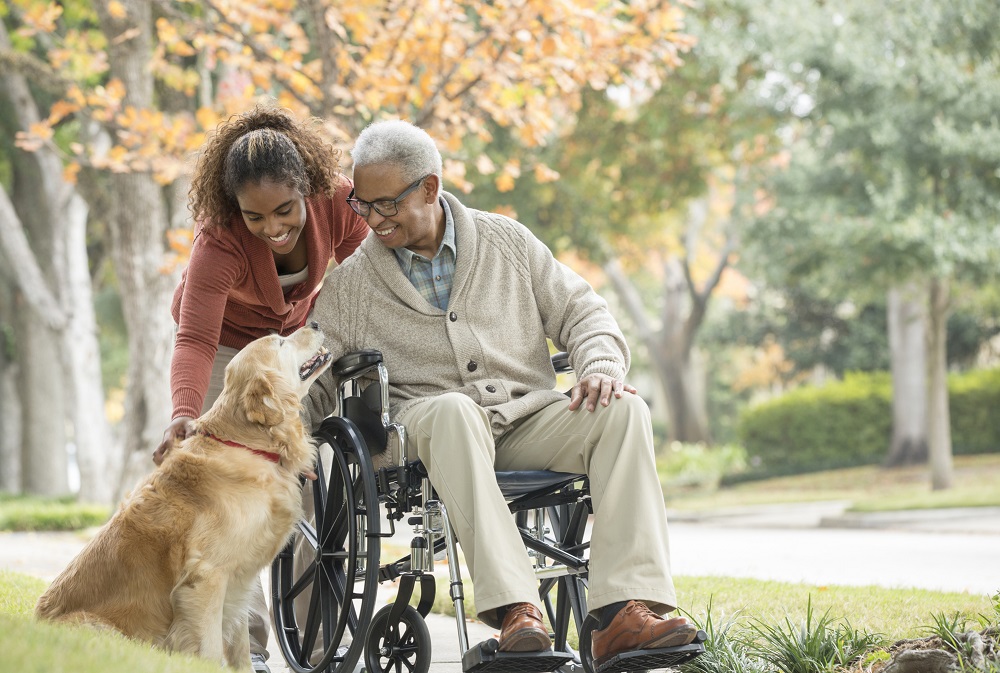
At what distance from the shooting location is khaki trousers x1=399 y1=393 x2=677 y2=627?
2.80m

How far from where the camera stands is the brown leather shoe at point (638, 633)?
267 cm

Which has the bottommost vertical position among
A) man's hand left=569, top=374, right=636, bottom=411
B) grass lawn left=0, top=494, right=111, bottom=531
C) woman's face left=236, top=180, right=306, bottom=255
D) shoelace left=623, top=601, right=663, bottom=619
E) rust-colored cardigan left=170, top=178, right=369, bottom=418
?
grass lawn left=0, top=494, right=111, bottom=531

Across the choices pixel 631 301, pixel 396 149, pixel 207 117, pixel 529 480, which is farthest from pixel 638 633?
pixel 631 301

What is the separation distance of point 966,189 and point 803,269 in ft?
8.33

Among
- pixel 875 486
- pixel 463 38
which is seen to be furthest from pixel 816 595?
pixel 875 486

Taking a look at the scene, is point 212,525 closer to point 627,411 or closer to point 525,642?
point 525,642

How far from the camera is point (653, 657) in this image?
2.69 metres

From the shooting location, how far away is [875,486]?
14.8m

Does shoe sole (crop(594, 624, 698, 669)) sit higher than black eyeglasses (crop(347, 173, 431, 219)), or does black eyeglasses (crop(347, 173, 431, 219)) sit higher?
black eyeglasses (crop(347, 173, 431, 219))

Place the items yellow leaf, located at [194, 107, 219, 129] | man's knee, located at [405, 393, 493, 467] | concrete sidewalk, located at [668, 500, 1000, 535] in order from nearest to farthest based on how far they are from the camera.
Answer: man's knee, located at [405, 393, 493, 467] → yellow leaf, located at [194, 107, 219, 129] → concrete sidewalk, located at [668, 500, 1000, 535]

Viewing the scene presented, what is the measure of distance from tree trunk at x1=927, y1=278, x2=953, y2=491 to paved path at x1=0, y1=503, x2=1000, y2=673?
1.23 meters

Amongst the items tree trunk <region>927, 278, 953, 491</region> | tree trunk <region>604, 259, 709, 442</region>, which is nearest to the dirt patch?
tree trunk <region>927, 278, 953, 491</region>

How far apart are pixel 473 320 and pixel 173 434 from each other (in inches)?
38.2

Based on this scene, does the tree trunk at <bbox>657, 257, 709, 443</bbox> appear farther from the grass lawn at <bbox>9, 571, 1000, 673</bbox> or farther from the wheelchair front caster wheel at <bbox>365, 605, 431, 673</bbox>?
the wheelchair front caster wheel at <bbox>365, 605, 431, 673</bbox>
